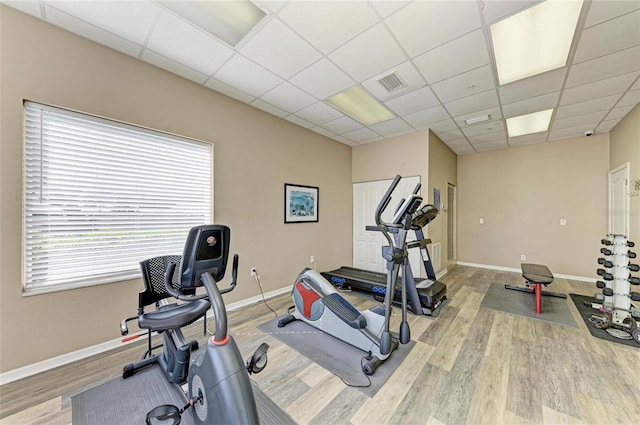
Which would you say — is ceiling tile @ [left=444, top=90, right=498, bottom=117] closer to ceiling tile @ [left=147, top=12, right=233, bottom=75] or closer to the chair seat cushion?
ceiling tile @ [left=147, top=12, right=233, bottom=75]

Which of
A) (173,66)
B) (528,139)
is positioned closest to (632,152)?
(528,139)

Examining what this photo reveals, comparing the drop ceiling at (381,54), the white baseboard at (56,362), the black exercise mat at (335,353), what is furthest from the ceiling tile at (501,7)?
the white baseboard at (56,362)

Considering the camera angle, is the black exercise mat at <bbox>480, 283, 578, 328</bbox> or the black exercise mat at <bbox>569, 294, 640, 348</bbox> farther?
the black exercise mat at <bbox>480, 283, 578, 328</bbox>

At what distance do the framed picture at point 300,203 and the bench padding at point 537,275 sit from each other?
3335 millimetres

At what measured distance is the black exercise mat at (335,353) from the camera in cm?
187

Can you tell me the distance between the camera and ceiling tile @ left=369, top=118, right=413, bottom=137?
4.03m

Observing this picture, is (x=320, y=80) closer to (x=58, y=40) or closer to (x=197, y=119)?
(x=197, y=119)

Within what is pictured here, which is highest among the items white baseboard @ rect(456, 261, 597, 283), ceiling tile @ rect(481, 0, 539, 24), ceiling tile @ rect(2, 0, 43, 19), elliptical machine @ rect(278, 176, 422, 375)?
ceiling tile @ rect(2, 0, 43, 19)

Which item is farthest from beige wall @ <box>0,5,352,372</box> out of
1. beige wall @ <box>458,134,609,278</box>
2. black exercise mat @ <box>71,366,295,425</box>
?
beige wall @ <box>458,134,609,278</box>

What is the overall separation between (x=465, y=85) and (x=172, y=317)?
149 inches

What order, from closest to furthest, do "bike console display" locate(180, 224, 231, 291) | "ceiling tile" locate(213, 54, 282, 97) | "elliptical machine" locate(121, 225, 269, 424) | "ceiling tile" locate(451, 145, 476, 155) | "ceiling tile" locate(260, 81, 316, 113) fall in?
"elliptical machine" locate(121, 225, 269, 424), "bike console display" locate(180, 224, 231, 291), "ceiling tile" locate(213, 54, 282, 97), "ceiling tile" locate(260, 81, 316, 113), "ceiling tile" locate(451, 145, 476, 155)

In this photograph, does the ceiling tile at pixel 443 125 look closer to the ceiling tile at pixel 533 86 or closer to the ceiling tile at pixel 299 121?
the ceiling tile at pixel 533 86

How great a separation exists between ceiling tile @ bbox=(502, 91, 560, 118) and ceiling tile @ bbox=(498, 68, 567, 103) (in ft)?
0.42

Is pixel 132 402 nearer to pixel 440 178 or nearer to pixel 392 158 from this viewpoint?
pixel 392 158
